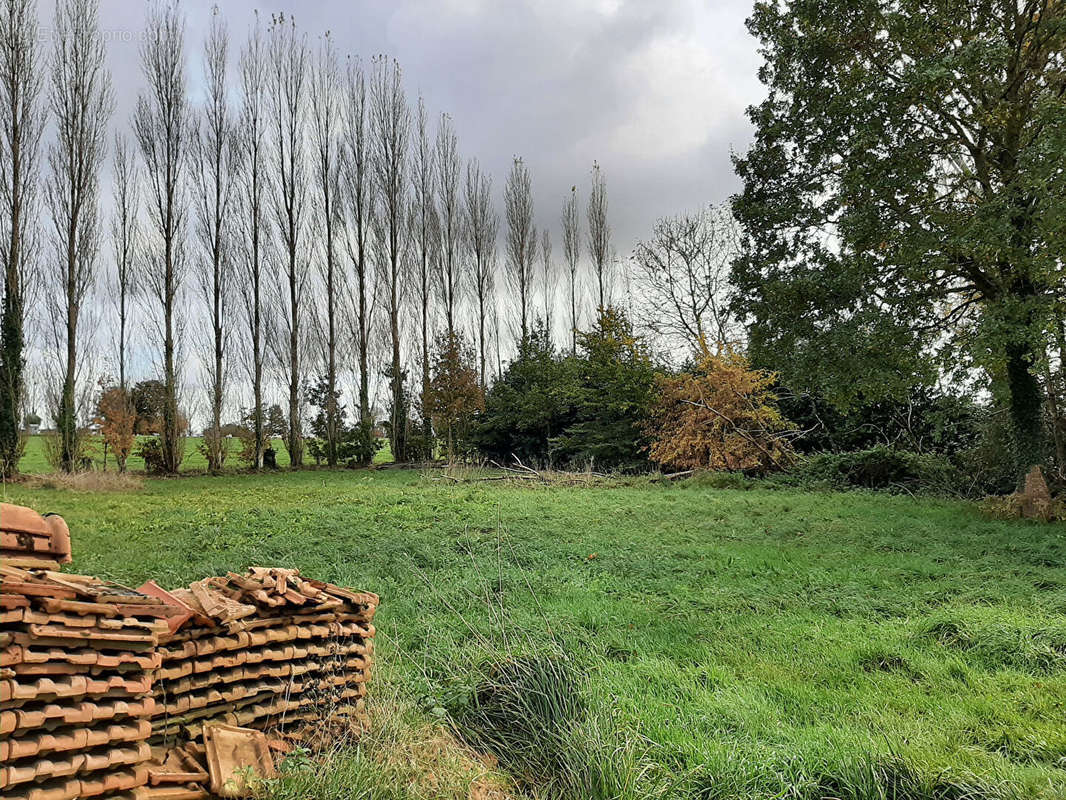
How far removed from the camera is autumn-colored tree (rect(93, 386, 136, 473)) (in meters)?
20.3

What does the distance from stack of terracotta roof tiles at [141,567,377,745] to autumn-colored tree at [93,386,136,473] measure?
20.3 metres

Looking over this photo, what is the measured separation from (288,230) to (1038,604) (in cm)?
2567

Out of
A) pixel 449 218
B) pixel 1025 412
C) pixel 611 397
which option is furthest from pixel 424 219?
pixel 1025 412

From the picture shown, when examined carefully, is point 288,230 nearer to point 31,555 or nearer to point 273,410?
point 273,410

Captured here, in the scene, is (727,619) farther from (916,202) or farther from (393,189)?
(393,189)

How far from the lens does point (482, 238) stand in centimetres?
3033

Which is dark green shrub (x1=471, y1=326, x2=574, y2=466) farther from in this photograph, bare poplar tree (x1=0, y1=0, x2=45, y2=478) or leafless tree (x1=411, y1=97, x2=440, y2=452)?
bare poplar tree (x1=0, y1=0, x2=45, y2=478)

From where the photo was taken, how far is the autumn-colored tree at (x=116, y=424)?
20.3 metres

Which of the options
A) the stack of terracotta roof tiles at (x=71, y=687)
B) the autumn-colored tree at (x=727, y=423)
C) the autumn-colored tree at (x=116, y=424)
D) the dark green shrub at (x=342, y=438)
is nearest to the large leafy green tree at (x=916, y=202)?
the autumn-colored tree at (x=727, y=423)

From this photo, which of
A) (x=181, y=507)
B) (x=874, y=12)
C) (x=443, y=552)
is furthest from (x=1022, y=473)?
(x=181, y=507)

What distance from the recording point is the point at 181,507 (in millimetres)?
11695

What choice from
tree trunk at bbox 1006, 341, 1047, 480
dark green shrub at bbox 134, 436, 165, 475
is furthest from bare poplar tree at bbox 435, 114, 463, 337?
tree trunk at bbox 1006, 341, 1047, 480

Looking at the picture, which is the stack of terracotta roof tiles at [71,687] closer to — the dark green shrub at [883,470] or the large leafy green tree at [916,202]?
the large leafy green tree at [916,202]

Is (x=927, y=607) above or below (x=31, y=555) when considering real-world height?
below
